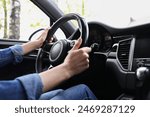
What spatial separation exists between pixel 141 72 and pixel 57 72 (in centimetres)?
41

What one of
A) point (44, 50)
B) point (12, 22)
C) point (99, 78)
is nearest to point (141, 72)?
point (99, 78)

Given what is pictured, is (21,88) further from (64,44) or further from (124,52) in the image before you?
(124,52)

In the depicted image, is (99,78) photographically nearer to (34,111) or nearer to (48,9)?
(34,111)

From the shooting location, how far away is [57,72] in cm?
127

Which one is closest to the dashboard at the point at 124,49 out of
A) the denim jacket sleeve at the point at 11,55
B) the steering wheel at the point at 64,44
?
the steering wheel at the point at 64,44

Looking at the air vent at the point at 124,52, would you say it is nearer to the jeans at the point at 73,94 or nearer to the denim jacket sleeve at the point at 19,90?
the jeans at the point at 73,94

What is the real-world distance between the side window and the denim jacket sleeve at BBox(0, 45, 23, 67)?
495 millimetres

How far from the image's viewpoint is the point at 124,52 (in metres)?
1.71

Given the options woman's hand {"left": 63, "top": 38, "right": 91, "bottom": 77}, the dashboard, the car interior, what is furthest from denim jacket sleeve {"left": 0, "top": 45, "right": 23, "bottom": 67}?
woman's hand {"left": 63, "top": 38, "right": 91, "bottom": 77}

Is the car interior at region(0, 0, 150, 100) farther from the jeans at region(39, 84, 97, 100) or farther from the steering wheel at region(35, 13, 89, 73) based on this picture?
the jeans at region(39, 84, 97, 100)

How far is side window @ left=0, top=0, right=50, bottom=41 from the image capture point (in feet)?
8.39

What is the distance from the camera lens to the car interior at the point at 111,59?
5.16 ft

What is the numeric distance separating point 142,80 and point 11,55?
85 cm

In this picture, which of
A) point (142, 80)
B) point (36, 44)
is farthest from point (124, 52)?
point (36, 44)
